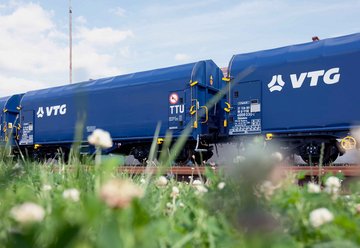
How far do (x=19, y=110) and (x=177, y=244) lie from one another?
17.2 meters

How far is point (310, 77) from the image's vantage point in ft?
30.1

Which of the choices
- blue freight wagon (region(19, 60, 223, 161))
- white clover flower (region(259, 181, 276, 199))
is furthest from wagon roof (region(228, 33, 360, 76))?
white clover flower (region(259, 181, 276, 199))

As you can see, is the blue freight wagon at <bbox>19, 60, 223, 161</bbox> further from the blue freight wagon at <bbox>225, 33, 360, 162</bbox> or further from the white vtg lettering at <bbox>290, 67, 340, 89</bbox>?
the white vtg lettering at <bbox>290, 67, 340, 89</bbox>

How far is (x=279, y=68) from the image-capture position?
970cm

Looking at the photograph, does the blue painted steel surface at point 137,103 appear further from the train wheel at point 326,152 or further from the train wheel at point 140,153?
the train wheel at point 326,152

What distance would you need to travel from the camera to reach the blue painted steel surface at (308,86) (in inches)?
344

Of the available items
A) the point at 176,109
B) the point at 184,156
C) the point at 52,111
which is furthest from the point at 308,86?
the point at 52,111

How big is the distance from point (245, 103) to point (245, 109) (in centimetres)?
17

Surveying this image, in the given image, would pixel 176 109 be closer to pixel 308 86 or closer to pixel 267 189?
pixel 308 86

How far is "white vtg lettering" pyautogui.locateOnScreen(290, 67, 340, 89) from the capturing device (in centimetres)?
891

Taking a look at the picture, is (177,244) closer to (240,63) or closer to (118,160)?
(118,160)

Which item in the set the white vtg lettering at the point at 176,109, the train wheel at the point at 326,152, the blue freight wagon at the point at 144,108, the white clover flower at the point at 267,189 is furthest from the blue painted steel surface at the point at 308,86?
the white clover flower at the point at 267,189

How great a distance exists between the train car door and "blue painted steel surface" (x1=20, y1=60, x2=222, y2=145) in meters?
1.02

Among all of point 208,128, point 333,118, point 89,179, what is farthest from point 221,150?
point 89,179
